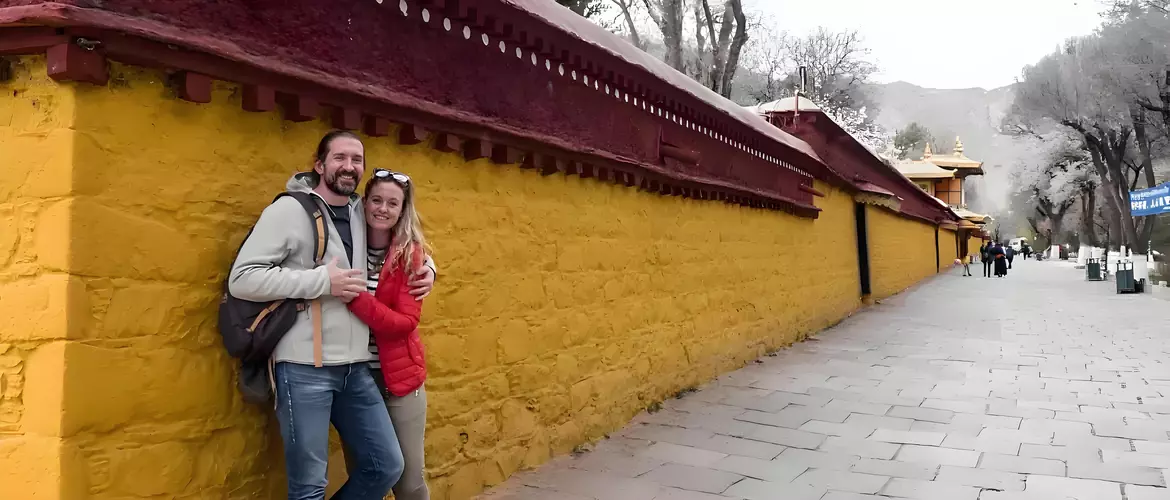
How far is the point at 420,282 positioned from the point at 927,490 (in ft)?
10.4

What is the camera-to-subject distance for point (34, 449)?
212cm

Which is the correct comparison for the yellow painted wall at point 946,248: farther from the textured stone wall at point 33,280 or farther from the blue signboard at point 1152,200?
the textured stone wall at point 33,280

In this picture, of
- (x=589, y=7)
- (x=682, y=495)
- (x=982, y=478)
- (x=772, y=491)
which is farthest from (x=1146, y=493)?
(x=589, y=7)

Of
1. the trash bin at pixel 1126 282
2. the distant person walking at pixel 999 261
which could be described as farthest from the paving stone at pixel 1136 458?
the distant person walking at pixel 999 261

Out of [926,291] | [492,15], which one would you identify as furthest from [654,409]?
[926,291]

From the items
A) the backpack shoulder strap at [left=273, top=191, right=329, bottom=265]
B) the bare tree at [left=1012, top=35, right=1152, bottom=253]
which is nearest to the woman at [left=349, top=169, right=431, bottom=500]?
the backpack shoulder strap at [left=273, top=191, right=329, bottom=265]

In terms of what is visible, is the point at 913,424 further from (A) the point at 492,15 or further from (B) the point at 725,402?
(A) the point at 492,15

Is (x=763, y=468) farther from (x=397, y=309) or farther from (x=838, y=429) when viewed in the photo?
(x=397, y=309)

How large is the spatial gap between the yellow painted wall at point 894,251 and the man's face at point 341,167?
13.9 meters

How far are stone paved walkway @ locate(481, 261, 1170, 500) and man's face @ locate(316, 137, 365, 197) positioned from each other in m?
2.02

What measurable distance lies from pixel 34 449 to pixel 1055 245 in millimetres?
68886

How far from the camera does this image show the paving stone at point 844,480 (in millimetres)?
4262

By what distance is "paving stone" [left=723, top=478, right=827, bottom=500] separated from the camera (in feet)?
13.5

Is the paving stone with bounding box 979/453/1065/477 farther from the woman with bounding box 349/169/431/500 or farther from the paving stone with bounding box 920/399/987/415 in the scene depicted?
the woman with bounding box 349/169/431/500
